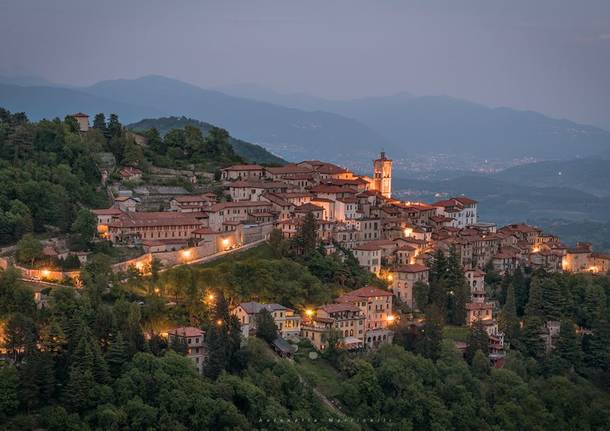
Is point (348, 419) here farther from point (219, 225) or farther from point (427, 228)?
point (427, 228)

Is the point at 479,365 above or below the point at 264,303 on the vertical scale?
below

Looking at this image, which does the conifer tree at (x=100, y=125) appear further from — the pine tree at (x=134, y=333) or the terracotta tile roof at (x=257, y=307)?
the pine tree at (x=134, y=333)

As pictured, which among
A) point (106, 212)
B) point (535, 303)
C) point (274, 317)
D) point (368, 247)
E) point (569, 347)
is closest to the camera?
point (274, 317)

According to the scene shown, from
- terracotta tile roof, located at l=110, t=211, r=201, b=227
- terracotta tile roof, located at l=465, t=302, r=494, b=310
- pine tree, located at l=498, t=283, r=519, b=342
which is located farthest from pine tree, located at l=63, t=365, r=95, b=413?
pine tree, located at l=498, t=283, r=519, b=342

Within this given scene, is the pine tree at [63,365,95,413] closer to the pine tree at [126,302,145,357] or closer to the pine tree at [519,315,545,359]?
the pine tree at [126,302,145,357]

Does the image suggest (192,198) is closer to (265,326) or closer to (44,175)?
(44,175)

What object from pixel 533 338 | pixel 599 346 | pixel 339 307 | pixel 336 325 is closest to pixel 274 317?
pixel 336 325
